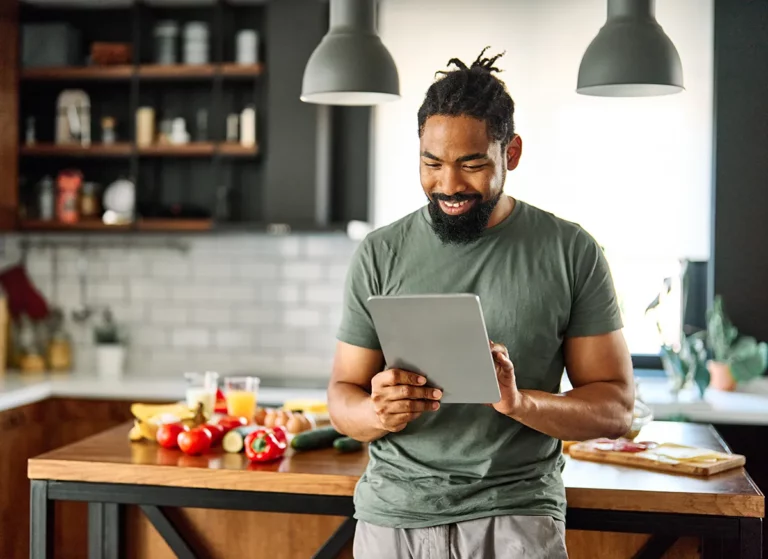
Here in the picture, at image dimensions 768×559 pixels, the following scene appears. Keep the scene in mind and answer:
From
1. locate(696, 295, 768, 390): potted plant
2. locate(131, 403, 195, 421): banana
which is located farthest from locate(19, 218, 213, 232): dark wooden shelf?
locate(696, 295, 768, 390): potted plant

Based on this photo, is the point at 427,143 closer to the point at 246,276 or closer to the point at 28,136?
the point at 246,276

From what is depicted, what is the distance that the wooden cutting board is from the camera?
244cm

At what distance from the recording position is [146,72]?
477cm

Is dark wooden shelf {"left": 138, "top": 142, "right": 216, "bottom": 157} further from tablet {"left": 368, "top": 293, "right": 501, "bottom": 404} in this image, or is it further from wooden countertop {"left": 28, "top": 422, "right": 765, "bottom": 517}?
tablet {"left": 368, "top": 293, "right": 501, "bottom": 404}

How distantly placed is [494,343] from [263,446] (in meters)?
0.85

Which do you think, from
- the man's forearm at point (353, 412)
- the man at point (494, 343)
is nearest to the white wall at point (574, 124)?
the man at point (494, 343)

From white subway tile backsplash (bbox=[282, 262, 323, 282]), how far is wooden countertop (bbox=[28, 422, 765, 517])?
220 centimetres

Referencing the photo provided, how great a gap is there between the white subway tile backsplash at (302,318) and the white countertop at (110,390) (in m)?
0.56

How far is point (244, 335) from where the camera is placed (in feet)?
16.2

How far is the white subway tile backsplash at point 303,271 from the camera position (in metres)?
4.84

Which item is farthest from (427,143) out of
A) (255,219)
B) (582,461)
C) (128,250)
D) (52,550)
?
(128,250)

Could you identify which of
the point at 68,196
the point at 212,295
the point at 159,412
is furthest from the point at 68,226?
the point at 159,412

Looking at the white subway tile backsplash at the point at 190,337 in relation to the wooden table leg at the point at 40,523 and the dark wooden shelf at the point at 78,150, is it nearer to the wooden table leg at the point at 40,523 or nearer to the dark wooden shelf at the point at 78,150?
the dark wooden shelf at the point at 78,150

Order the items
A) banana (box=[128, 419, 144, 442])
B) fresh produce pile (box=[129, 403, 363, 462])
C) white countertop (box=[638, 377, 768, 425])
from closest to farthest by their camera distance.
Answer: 1. fresh produce pile (box=[129, 403, 363, 462])
2. banana (box=[128, 419, 144, 442])
3. white countertop (box=[638, 377, 768, 425])
